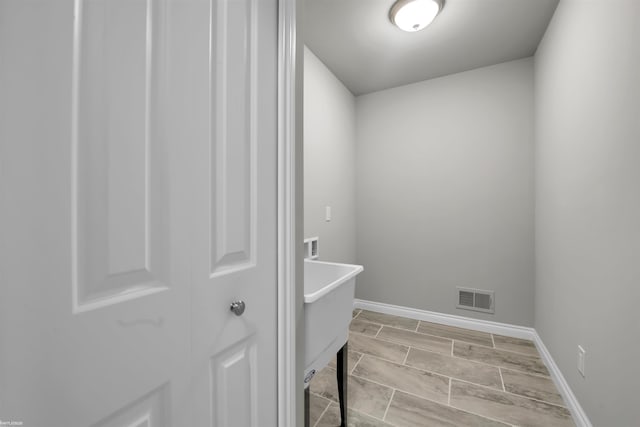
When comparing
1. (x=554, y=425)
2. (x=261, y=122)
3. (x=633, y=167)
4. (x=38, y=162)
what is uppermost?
(x=261, y=122)

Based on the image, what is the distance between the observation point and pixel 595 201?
4.30ft

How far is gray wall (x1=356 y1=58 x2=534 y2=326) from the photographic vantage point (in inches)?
93.4

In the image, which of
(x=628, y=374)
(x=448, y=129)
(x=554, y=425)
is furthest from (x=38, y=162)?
(x=448, y=129)

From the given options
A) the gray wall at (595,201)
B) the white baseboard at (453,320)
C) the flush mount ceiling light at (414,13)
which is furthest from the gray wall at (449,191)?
the flush mount ceiling light at (414,13)

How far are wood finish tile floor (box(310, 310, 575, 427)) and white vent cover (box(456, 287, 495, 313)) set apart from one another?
231mm

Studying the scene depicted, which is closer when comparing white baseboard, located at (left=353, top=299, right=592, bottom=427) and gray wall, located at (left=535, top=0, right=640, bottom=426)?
gray wall, located at (left=535, top=0, right=640, bottom=426)

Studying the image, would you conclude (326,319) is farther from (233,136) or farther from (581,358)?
(581,358)

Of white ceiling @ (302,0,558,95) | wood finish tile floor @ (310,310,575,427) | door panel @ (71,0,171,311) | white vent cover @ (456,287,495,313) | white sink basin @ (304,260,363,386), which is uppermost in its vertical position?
white ceiling @ (302,0,558,95)

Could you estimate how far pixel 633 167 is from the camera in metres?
1.02

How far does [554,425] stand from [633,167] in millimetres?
1377

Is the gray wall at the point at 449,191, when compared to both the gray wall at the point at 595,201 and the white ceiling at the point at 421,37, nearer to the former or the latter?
the white ceiling at the point at 421,37

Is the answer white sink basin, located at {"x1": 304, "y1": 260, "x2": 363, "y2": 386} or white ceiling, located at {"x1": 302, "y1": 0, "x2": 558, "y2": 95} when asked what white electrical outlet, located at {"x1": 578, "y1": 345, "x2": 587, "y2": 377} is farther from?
white ceiling, located at {"x1": 302, "y1": 0, "x2": 558, "y2": 95}

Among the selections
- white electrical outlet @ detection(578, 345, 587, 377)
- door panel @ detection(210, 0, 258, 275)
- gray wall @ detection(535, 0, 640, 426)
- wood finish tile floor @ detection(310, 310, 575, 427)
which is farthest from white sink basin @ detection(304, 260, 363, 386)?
white electrical outlet @ detection(578, 345, 587, 377)

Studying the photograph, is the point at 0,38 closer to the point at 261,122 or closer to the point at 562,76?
the point at 261,122
